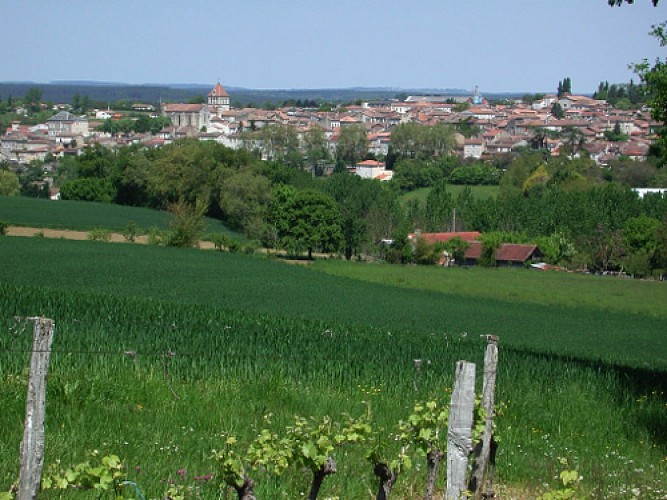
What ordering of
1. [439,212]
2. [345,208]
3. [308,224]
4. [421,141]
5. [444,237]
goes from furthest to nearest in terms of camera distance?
[421,141]
[439,212]
[345,208]
[444,237]
[308,224]

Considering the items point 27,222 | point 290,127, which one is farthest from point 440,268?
point 290,127

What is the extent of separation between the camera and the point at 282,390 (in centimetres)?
1245

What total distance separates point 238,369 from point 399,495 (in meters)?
6.28

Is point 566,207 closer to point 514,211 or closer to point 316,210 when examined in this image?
point 514,211

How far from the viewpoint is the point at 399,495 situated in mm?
8508

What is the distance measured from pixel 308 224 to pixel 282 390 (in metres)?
52.5

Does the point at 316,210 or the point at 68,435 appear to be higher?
the point at 68,435

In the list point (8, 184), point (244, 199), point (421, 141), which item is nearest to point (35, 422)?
point (244, 199)

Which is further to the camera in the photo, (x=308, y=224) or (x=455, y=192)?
(x=455, y=192)

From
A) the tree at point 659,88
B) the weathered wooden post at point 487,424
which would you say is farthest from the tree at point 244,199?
the weathered wooden post at point 487,424

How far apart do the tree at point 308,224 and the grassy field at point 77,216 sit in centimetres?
918

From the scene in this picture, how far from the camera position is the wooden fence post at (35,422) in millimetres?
5630

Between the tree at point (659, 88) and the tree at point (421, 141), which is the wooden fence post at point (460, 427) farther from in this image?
the tree at point (421, 141)

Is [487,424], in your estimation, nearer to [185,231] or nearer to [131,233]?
[185,231]
